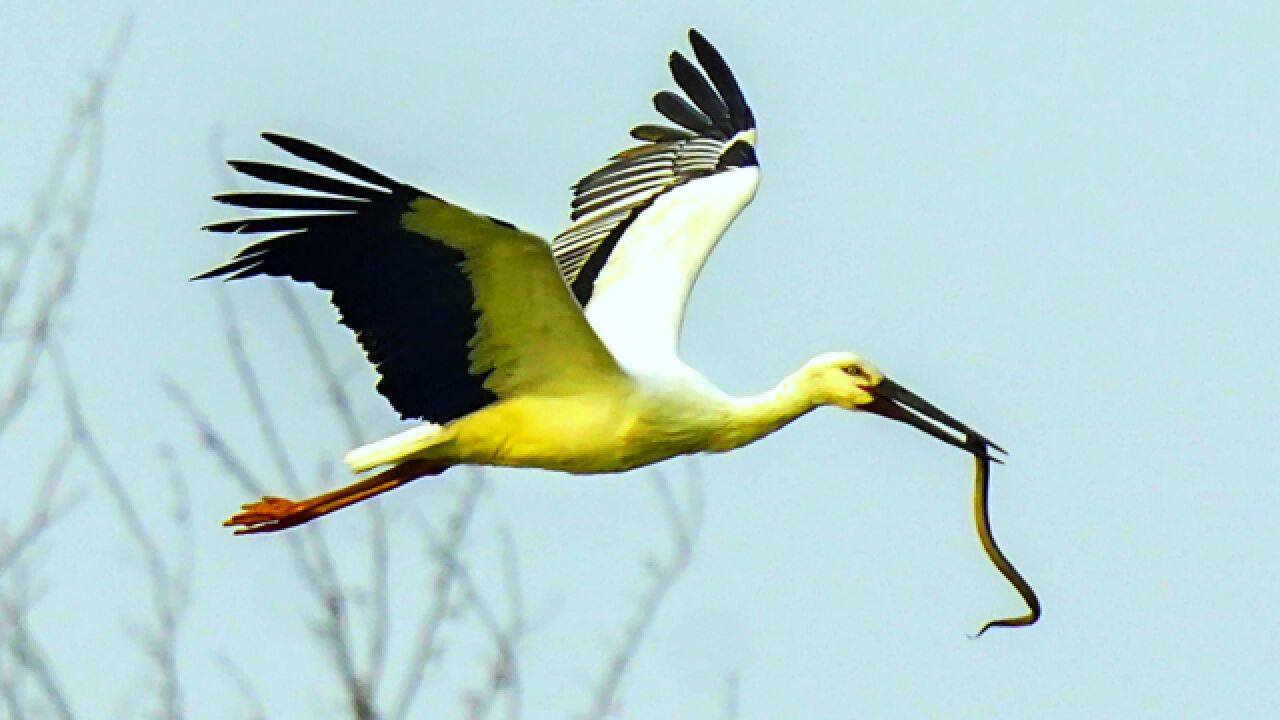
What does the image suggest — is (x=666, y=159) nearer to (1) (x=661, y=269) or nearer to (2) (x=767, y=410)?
(1) (x=661, y=269)

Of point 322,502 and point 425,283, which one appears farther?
point 322,502

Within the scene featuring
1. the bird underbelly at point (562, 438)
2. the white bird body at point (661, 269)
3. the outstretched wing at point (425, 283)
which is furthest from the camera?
the white bird body at point (661, 269)

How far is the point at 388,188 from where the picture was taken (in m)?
8.34

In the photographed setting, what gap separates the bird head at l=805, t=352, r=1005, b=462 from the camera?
32.3 ft

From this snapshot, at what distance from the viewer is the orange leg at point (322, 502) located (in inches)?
384

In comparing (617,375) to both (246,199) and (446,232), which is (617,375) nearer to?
(446,232)

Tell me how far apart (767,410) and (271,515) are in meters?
1.84

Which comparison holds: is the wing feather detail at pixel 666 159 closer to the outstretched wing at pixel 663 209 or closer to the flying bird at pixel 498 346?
the outstretched wing at pixel 663 209

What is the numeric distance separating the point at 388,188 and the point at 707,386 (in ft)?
5.65

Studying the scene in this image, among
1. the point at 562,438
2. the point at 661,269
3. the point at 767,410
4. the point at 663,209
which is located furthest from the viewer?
the point at 663,209

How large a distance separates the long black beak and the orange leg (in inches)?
64.5

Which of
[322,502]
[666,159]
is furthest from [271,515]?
[666,159]

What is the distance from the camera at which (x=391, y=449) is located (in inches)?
374

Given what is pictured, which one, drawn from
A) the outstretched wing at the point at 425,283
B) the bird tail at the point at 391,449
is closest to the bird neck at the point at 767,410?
the outstretched wing at the point at 425,283
